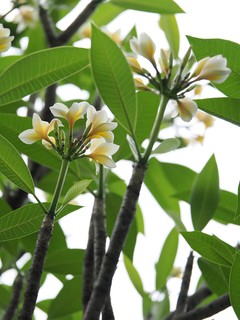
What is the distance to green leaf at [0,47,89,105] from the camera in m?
0.91

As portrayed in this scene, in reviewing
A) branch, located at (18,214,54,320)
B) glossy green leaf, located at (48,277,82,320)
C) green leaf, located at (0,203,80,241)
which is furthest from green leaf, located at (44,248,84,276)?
branch, located at (18,214,54,320)

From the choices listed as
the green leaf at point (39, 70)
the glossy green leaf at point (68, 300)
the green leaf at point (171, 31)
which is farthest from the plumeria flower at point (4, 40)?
the green leaf at point (171, 31)

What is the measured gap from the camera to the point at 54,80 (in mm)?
940

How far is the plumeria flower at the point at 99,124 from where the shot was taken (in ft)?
2.85

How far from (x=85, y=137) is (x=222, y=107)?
216 millimetres

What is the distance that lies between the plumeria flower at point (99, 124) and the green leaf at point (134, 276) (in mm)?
627

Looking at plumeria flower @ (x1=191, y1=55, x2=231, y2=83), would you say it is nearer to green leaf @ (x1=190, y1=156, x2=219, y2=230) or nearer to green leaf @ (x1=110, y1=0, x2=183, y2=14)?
green leaf @ (x1=190, y1=156, x2=219, y2=230)

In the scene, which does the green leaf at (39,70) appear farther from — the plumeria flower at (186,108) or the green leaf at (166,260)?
the green leaf at (166,260)

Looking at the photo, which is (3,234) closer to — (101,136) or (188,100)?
(101,136)

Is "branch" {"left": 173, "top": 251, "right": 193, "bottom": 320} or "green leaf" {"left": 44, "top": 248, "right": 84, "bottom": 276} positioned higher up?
"green leaf" {"left": 44, "top": 248, "right": 84, "bottom": 276}

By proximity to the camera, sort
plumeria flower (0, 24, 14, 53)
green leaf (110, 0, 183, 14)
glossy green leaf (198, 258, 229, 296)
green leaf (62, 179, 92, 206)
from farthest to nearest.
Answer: green leaf (110, 0, 183, 14)
glossy green leaf (198, 258, 229, 296)
plumeria flower (0, 24, 14, 53)
green leaf (62, 179, 92, 206)

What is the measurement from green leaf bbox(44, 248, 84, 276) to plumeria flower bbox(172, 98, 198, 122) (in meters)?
0.42

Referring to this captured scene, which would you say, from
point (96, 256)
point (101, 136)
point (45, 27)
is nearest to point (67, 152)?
point (101, 136)

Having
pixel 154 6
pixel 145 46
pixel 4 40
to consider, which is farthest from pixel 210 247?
pixel 154 6
